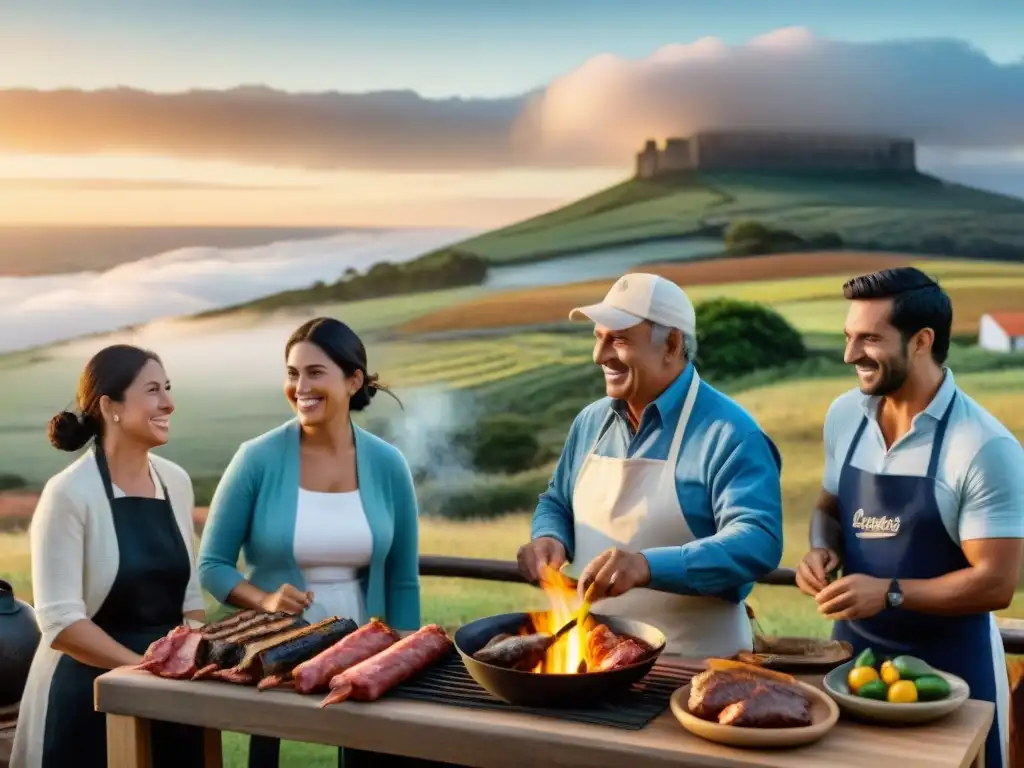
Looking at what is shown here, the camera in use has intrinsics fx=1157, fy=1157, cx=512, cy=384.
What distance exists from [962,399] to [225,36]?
10.3 meters

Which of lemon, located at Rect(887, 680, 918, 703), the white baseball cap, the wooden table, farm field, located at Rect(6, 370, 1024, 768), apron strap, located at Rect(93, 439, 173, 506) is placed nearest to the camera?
the wooden table

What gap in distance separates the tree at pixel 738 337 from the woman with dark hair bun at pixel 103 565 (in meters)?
9.24

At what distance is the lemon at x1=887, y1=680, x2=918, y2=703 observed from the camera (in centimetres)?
238

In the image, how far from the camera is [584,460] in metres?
3.37

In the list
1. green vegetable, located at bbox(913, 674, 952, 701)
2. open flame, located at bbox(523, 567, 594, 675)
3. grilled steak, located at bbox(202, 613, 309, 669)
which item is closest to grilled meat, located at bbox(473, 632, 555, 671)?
open flame, located at bbox(523, 567, 594, 675)

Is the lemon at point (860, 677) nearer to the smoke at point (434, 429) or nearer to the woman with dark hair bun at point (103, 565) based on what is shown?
the woman with dark hair bun at point (103, 565)

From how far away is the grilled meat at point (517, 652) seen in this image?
253 cm

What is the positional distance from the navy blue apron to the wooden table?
0.42 m

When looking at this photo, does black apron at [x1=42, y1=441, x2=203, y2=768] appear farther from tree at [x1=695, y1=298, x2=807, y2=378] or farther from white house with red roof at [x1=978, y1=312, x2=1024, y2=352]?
white house with red roof at [x1=978, y1=312, x2=1024, y2=352]

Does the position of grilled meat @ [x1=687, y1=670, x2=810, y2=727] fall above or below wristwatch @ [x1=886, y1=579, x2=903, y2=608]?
below

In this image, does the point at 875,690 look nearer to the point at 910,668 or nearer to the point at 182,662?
the point at 910,668

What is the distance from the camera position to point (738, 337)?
489 inches

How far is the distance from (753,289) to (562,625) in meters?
9.96

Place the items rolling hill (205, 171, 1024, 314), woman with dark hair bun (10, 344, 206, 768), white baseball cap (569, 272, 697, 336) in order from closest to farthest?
1. white baseball cap (569, 272, 697, 336)
2. woman with dark hair bun (10, 344, 206, 768)
3. rolling hill (205, 171, 1024, 314)
